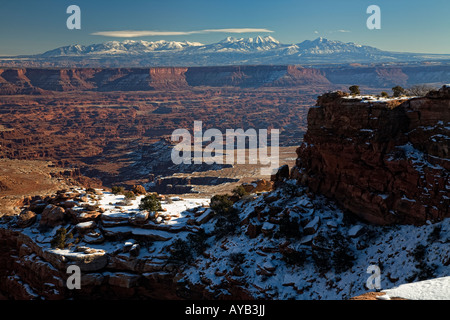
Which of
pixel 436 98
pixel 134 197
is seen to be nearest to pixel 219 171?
pixel 134 197

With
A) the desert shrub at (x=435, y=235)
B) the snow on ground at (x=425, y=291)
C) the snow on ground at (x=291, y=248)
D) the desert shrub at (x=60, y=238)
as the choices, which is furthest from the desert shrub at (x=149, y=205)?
the snow on ground at (x=425, y=291)

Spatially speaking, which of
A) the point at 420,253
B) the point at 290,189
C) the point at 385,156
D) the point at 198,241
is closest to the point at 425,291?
the point at 420,253

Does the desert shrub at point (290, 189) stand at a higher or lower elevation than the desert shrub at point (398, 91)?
lower

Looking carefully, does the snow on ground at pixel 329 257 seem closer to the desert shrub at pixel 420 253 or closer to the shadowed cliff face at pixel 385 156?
the desert shrub at pixel 420 253

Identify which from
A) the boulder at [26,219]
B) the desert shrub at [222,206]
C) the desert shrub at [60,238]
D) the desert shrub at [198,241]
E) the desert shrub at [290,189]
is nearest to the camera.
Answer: the desert shrub at [60,238]

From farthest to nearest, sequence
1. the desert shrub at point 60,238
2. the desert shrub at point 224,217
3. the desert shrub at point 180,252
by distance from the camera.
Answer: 1. the desert shrub at point 224,217
2. the desert shrub at point 60,238
3. the desert shrub at point 180,252

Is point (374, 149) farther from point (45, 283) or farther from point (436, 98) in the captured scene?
point (45, 283)

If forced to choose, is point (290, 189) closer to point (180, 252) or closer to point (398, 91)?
point (180, 252)
